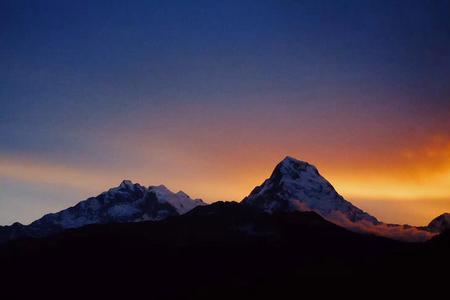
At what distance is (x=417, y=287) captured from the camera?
194 meters

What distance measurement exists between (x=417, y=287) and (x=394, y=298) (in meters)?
8.96

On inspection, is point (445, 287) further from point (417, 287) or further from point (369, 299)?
point (369, 299)

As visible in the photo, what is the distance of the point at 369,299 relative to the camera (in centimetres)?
19862

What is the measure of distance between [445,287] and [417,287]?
36.2 ft

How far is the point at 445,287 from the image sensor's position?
606 ft

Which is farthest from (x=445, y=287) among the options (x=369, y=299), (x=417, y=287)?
(x=369, y=299)

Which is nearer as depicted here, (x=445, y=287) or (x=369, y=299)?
(x=445, y=287)

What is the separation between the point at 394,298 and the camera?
630ft

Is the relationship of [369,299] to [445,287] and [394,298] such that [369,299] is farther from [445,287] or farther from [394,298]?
[445,287]

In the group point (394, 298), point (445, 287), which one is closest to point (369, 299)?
point (394, 298)

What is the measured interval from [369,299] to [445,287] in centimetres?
2592

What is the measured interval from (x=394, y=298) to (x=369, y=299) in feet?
31.6
